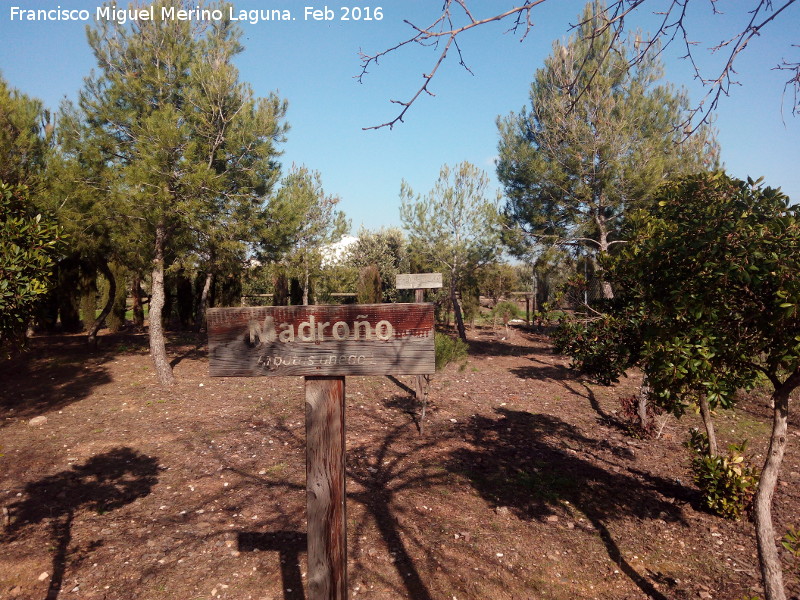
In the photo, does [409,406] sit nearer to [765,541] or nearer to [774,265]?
[765,541]

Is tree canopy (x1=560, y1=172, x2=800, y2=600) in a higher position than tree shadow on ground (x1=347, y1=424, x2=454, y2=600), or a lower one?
higher

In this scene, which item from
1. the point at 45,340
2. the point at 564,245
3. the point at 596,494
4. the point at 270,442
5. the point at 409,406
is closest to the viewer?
the point at 596,494

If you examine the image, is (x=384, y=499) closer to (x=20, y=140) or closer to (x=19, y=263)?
(x=19, y=263)

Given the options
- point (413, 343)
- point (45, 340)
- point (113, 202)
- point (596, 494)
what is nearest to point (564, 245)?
point (596, 494)

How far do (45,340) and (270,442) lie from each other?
10.5 meters

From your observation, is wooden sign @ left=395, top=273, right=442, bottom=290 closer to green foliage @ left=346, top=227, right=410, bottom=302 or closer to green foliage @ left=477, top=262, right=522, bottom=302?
green foliage @ left=477, top=262, right=522, bottom=302

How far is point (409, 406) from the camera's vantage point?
31.3 feet

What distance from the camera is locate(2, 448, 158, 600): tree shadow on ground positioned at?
482 centimetres

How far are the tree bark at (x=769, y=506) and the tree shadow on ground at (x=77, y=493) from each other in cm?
518

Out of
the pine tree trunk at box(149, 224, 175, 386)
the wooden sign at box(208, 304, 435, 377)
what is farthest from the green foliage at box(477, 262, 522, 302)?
the wooden sign at box(208, 304, 435, 377)

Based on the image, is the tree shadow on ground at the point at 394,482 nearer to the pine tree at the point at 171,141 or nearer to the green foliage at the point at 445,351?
the green foliage at the point at 445,351

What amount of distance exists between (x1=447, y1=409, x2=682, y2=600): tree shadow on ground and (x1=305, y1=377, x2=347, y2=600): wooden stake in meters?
3.01

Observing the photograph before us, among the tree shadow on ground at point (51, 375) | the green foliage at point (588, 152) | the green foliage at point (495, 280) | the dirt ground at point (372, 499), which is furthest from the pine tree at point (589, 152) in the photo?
the tree shadow on ground at point (51, 375)

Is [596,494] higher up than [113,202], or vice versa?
[113,202]
